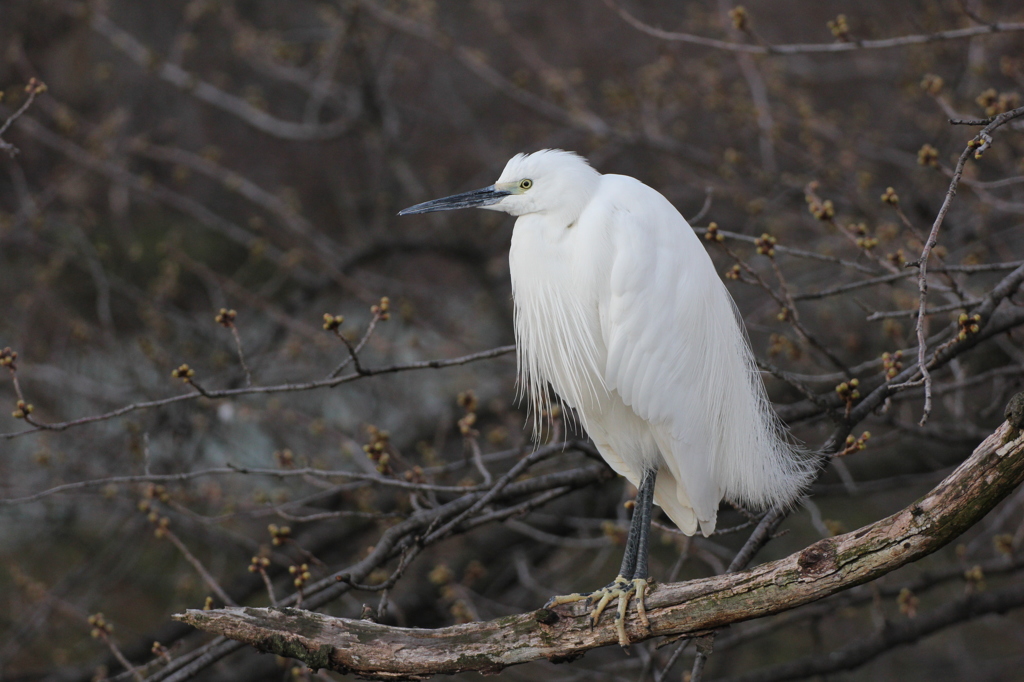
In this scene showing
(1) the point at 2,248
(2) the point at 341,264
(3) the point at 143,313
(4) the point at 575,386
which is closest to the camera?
(4) the point at 575,386

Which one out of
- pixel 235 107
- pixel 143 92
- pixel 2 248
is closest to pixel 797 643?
pixel 235 107

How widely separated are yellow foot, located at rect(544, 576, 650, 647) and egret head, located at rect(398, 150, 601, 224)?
0.91 metres

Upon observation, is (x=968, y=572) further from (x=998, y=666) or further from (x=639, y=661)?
(x=998, y=666)

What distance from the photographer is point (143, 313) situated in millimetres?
3951

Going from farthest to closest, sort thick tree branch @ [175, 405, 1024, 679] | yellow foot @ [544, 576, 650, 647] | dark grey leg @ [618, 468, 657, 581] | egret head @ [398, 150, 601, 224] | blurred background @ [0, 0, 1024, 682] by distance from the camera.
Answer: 1. blurred background @ [0, 0, 1024, 682]
2. egret head @ [398, 150, 601, 224]
3. dark grey leg @ [618, 468, 657, 581]
4. yellow foot @ [544, 576, 650, 647]
5. thick tree branch @ [175, 405, 1024, 679]

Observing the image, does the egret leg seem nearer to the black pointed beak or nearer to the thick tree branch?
the thick tree branch

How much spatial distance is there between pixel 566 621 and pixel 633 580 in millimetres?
168

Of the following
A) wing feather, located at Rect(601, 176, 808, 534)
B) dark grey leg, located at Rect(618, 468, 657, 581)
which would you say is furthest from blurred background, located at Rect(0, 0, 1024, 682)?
dark grey leg, located at Rect(618, 468, 657, 581)

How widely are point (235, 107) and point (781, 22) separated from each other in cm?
412

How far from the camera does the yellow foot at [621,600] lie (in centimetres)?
183

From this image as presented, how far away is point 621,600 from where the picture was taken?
188 cm

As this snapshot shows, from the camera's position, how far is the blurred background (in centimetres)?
301

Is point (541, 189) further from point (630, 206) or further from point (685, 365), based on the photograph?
point (685, 365)

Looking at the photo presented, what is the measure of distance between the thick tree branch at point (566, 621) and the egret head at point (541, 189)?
968mm
